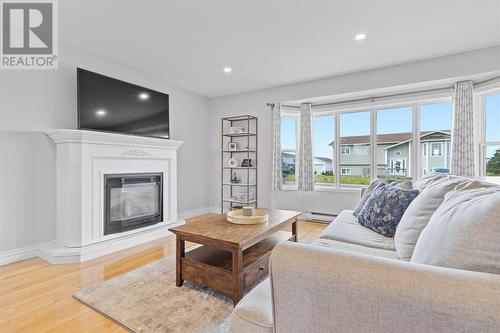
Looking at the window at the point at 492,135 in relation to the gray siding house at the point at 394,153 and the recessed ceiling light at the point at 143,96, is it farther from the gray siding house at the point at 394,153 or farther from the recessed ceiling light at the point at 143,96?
the recessed ceiling light at the point at 143,96

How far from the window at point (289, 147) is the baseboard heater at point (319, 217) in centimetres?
68

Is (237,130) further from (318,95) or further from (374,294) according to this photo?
(374,294)

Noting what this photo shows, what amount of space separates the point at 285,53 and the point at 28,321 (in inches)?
138

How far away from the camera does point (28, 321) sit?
5.28 feet

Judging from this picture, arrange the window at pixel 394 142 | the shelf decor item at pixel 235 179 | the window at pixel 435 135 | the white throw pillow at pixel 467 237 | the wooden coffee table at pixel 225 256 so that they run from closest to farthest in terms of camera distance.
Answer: the white throw pillow at pixel 467 237, the wooden coffee table at pixel 225 256, the window at pixel 435 135, the window at pixel 394 142, the shelf decor item at pixel 235 179

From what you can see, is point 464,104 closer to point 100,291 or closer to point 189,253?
point 189,253

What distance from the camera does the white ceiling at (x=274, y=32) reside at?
2.22m

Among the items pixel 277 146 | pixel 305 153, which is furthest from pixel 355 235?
pixel 277 146

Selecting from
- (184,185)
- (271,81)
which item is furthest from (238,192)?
(271,81)

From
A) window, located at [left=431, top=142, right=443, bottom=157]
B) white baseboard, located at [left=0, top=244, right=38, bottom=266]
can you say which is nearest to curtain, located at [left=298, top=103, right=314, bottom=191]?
window, located at [left=431, top=142, right=443, bottom=157]

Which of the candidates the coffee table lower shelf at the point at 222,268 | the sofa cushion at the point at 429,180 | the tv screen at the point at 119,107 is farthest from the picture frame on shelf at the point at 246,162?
the sofa cushion at the point at 429,180

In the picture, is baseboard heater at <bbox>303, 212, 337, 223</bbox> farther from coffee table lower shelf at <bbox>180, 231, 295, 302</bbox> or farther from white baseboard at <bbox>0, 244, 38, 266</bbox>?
white baseboard at <bbox>0, 244, 38, 266</bbox>

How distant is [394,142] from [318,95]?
4.73 feet

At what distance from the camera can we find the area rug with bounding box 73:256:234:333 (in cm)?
155
